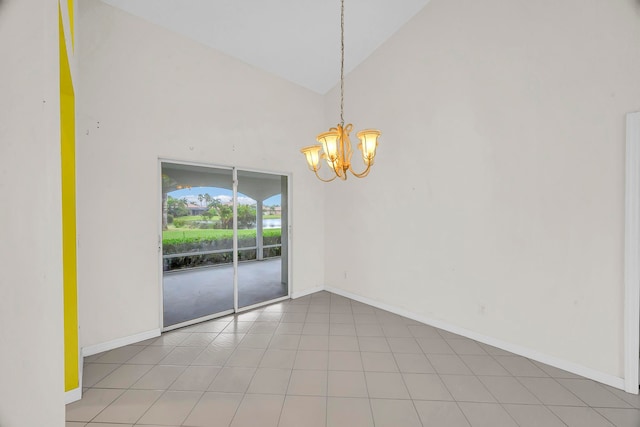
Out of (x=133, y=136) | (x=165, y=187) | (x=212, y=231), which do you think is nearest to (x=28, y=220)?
(x=133, y=136)

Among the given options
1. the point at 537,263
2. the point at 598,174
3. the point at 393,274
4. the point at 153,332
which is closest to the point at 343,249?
the point at 393,274

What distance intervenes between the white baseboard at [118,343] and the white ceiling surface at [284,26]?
3.79 meters

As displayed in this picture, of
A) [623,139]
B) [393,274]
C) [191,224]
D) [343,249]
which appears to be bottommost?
[393,274]

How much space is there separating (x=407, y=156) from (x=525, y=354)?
2.76 meters

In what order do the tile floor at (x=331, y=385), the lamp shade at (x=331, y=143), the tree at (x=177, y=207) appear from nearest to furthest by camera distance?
the tile floor at (x=331, y=385) → the lamp shade at (x=331, y=143) → the tree at (x=177, y=207)

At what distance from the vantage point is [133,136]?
296 cm

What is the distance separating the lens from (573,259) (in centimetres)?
246

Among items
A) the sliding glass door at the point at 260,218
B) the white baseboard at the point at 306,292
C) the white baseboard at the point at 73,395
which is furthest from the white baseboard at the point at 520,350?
the white baseboard at the point at 73,395

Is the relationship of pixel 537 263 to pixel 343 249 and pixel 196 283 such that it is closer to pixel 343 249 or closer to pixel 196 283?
pixel 343 249

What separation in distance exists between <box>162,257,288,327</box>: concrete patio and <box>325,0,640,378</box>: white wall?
2235 mm

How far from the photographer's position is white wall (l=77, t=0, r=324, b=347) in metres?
2.69

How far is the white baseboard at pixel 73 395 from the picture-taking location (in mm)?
2009

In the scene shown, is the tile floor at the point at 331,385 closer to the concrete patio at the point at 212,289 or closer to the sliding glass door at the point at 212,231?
the concrete patio at the point at 212,289

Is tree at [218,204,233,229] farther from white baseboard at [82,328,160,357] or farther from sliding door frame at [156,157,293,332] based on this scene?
white baseboard at [82,328,160,357]
